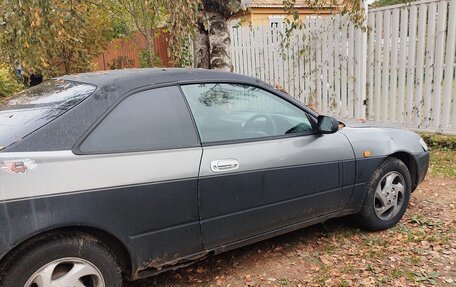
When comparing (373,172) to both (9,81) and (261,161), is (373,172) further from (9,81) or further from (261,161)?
(9,81)

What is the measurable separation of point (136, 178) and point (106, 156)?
23 centimetres

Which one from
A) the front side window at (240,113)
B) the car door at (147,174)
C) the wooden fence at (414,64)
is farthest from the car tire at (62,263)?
the wooden fence at (414,64)

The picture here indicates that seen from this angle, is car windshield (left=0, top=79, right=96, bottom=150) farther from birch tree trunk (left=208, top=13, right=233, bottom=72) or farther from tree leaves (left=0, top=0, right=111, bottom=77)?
birch tree trunk (left=208, top=13, right=233, bottom=72)

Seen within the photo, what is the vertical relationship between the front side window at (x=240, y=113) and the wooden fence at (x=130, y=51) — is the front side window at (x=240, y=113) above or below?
below

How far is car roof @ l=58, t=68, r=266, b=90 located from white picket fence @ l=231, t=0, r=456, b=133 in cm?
470

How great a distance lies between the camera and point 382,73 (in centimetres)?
730

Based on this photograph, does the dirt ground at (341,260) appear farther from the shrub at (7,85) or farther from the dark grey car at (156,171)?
the shrub at (7,85)

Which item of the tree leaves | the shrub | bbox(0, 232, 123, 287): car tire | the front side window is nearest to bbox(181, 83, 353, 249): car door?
the front side window

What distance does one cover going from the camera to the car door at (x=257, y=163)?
2.95m

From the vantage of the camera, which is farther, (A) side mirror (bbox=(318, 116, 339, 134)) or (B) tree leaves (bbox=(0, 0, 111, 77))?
(B) tree leaves (bbox=(0, 0, 111, 77))

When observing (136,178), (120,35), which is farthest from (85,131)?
(120,35)

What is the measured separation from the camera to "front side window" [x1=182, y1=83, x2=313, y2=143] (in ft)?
9.98

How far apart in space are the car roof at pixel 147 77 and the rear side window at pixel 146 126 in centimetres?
9

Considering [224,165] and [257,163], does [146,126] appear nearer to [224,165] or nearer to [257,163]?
[224,165]
